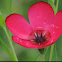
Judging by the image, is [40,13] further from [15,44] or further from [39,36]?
[15,44]

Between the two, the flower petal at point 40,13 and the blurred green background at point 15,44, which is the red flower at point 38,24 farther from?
the blurred green background at point 15,44

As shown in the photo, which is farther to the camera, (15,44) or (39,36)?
(15,44)

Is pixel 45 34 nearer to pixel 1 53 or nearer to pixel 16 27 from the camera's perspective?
pixel 16 27

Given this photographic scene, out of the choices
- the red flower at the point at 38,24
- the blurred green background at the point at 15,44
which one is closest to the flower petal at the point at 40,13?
the red flower at the point at 38,24

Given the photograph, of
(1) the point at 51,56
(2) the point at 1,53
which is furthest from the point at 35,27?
(2) the point at 1,53

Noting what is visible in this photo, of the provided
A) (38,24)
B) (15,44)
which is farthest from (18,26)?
(15,44)

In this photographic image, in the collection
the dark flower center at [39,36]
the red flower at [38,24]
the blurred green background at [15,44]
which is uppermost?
the red flower at [38,24]

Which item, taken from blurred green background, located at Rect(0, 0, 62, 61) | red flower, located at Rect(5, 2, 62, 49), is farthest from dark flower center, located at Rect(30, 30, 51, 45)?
blurred green background, located at Rect(0, 0, 62, 61)
